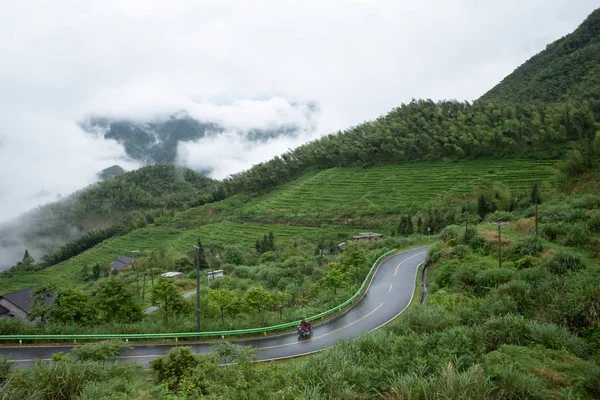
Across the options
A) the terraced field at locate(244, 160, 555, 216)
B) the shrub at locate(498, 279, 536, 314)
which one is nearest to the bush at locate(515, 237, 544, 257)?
the shrub at locate(498, 279, 536, 314)

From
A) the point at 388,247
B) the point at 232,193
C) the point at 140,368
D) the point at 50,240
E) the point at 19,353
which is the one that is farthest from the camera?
the point at 50,240

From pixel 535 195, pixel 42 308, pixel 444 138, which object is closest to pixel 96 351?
pixel 42 308

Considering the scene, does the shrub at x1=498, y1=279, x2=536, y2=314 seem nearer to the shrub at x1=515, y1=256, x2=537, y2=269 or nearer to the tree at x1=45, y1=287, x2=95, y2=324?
the shrub at x1=515, y1=256, x2=537, y2=269

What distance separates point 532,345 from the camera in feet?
28.0

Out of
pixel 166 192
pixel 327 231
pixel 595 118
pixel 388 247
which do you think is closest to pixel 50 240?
pixel 166 192

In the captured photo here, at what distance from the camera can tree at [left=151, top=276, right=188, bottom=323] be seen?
19.0 m

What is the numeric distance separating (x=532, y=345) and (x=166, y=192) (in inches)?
6052

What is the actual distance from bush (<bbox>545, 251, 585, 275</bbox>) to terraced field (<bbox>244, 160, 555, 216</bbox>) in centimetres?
4080

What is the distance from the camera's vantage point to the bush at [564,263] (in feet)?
46.8

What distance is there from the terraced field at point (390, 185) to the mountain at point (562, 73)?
79.3 ft

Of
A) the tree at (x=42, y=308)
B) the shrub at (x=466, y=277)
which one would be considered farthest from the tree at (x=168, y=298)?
the shrub at (x=466, y=277)

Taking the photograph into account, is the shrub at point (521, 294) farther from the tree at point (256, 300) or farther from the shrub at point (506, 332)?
the tree at point (256, 300)

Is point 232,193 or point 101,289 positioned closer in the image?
point 101,289

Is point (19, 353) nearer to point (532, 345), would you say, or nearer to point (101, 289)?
point (101, 289)
